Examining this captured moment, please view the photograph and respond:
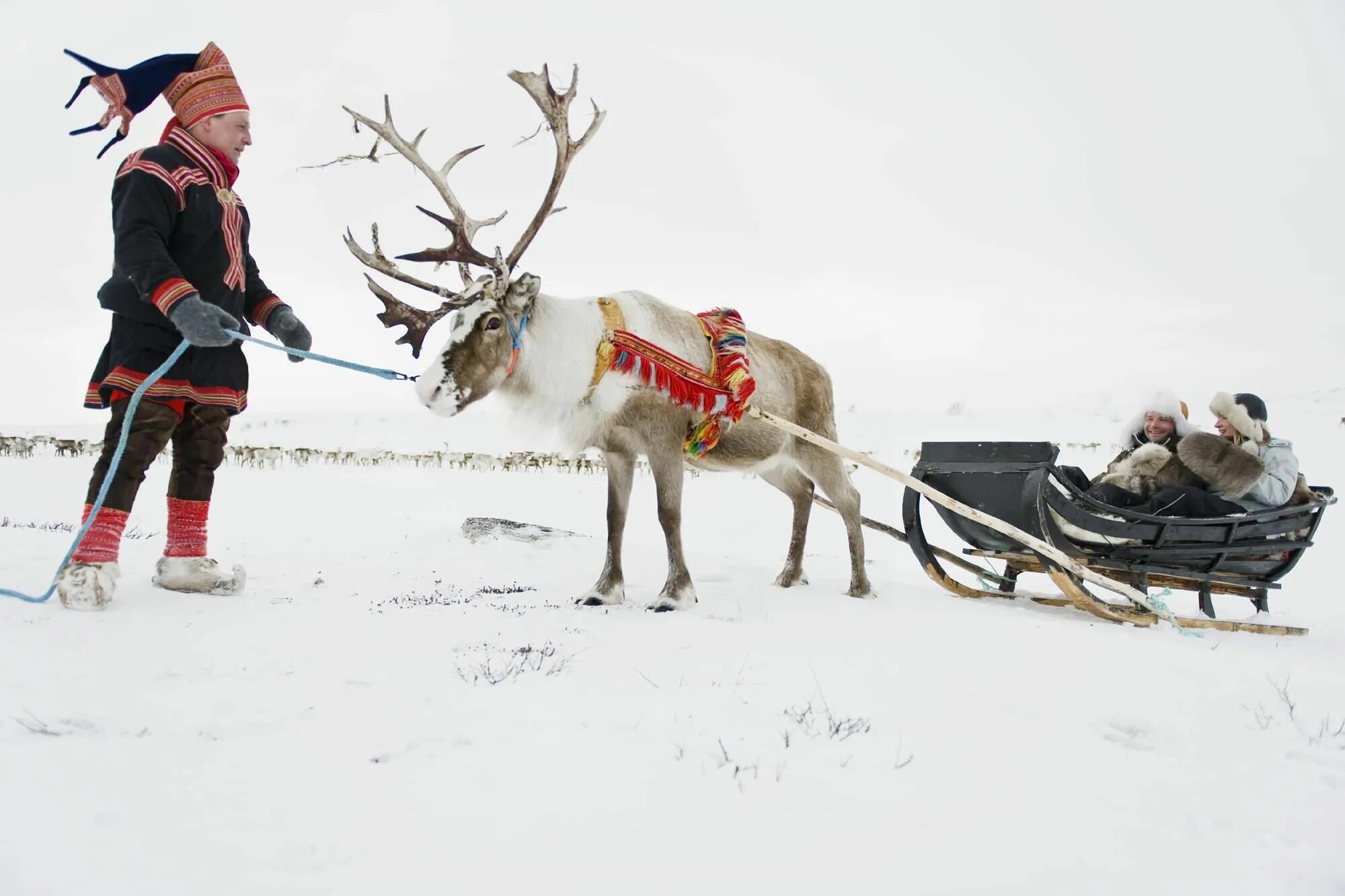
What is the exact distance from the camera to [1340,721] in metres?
3.34

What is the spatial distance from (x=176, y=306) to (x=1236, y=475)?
22.0ft

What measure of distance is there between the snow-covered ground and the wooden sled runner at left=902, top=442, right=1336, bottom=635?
59 centimetres

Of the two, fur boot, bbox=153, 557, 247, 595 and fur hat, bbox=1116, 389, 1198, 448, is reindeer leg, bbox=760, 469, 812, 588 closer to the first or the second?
fur hat, bbox=1116, 389, 1198, 448

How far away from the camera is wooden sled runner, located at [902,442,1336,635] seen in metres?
5.80

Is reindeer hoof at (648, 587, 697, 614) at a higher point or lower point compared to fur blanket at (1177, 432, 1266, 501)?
lower

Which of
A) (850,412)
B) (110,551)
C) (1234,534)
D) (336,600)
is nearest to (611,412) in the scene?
(336,600)

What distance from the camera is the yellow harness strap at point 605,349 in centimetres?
538

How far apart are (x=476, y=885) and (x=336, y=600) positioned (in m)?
3.47

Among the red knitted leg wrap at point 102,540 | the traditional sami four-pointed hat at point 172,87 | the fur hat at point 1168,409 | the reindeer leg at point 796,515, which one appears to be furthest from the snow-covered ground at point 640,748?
the traditional sami four-pointed hat at point 172,87

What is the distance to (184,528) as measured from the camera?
466cm

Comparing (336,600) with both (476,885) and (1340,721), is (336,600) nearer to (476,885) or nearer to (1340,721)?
(476,885)

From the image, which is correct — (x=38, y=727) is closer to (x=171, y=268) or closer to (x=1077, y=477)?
(x=171, y=268)

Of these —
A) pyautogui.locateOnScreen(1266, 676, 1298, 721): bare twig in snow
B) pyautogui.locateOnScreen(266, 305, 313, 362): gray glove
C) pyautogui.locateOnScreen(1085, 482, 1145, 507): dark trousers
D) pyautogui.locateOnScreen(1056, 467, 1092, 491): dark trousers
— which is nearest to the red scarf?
pyautogui.locateOnScreen(266, 305, 313, 362): gray glove

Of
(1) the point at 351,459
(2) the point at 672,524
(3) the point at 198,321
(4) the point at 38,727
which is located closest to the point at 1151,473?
(2) the point at 672,524
